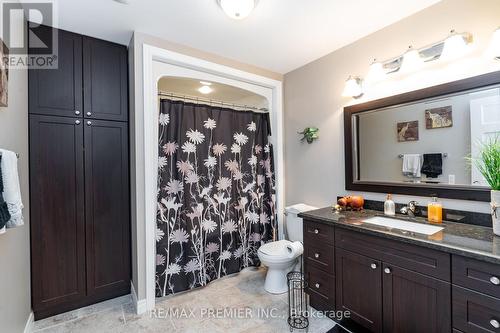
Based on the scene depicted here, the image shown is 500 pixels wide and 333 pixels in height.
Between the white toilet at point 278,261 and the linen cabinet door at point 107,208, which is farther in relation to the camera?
the white toilet at point 278,261

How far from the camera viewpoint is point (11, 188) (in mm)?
1220

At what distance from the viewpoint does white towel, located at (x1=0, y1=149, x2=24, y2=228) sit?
1195mm

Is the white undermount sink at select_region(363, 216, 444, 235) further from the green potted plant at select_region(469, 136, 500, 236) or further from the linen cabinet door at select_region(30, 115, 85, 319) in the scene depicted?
the linen cabinet door at select_region(30, 115, 85, 319)

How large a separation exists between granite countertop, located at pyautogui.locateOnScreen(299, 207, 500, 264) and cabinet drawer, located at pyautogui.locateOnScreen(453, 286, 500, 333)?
0.21m

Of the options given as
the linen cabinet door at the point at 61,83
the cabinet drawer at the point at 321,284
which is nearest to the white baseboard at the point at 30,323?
the linen cabinet door at the point at 61,83

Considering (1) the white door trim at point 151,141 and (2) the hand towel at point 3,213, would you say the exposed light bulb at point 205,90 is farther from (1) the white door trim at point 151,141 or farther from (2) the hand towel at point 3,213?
(2) the hand towel at point 3,213

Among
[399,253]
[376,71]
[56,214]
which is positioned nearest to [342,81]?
[376,71]

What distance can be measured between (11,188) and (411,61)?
2.76 m

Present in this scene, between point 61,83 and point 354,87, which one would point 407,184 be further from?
point 61,83

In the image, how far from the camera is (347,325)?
1.88 meters

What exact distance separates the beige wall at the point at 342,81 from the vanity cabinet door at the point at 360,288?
71 centimetres

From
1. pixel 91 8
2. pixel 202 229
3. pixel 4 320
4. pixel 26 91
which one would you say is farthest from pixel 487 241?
pixel 26 91

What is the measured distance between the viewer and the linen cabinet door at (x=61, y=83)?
1.97m

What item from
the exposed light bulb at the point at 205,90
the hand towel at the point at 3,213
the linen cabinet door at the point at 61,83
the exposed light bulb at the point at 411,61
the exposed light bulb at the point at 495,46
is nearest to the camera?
the hand towel at the point at 3,213
